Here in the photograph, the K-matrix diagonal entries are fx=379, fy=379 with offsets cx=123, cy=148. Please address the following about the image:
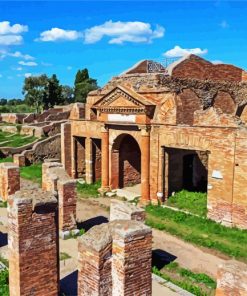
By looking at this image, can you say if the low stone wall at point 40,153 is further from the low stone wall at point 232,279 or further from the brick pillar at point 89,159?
the low stone wall at point 232,279

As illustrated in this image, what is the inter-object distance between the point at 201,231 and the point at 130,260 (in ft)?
27.7

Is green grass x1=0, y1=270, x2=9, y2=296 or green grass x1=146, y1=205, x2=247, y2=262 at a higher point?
green grass x1=0, y1=270, x2=9, y2=296

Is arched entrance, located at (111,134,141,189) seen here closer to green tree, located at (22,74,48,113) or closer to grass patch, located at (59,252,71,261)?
grass patch, located at (59,252,71,261)

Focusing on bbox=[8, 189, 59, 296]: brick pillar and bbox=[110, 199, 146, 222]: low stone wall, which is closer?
bbox=[8, 189, 59, 296]: brick pillar

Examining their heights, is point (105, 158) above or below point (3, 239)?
above

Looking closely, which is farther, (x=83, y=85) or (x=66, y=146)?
(x=83, y=85)

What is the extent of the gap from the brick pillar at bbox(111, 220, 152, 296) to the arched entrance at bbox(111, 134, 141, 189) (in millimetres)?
12853

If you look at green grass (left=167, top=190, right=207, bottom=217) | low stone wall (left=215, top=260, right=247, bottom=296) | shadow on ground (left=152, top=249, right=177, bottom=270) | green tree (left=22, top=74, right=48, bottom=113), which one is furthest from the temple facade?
green tree (left=22, top=74, right=48, bottom=113)

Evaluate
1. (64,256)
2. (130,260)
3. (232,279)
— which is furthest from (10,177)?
(232,279)

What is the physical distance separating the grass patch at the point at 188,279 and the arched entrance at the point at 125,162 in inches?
354

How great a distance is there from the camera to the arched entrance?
64.0 ft

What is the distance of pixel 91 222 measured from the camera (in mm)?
15008

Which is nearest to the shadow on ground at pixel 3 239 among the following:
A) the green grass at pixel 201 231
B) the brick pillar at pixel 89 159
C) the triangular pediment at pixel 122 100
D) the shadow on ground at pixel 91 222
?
the shadow on ground at pixel 91 222

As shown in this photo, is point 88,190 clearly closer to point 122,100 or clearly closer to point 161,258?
point 122,100
